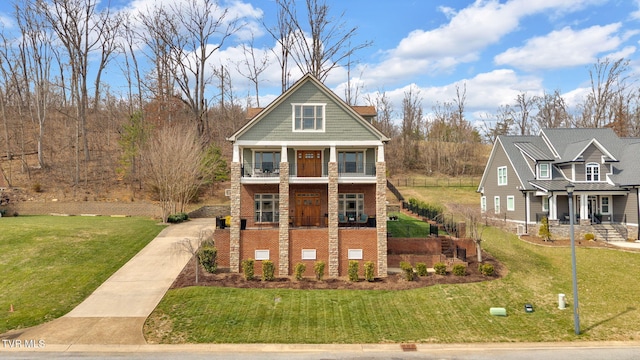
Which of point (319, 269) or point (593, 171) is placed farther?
point (593, 171)

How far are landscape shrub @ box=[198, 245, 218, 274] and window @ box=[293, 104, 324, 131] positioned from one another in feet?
28.1

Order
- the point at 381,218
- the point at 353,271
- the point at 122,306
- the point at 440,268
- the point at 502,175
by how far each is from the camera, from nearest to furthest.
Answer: the point at 122,306, the point at 353,271, the point at 440,268, the point at 381,218, the point at 502,175

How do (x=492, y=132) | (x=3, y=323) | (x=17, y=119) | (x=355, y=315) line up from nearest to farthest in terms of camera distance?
1. (x=3, y=323)
2. (x=355, y=315)
3. (x=17, y=119)
4. (x=492, y=132)

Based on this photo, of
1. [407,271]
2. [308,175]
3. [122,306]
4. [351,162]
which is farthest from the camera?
[308,175]

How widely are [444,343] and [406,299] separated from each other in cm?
355

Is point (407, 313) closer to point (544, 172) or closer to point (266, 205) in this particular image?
point (266, 205)

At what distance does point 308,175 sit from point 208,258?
26.6ft

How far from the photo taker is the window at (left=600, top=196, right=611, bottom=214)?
29616mm

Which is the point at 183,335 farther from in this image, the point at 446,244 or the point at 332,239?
the point at 446,244

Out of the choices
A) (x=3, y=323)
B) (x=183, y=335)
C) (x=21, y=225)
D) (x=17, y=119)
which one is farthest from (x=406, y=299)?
(x=17, y=119)

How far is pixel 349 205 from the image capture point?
2506 centimetres

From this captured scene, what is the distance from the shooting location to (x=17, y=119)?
52.3 meters

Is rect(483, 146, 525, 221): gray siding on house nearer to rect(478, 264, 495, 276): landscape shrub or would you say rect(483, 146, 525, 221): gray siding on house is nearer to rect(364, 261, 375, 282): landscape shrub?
rect(478, 264, 495, 276): landscape shrub

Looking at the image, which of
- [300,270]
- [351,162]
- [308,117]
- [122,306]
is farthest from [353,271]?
[122,306]
